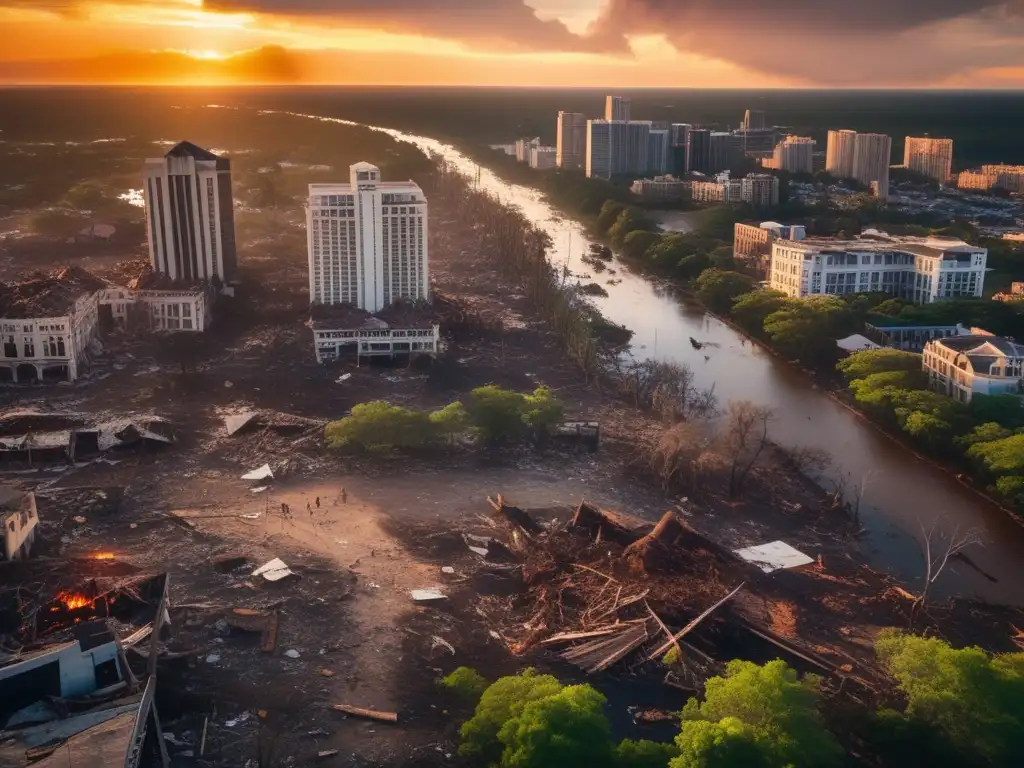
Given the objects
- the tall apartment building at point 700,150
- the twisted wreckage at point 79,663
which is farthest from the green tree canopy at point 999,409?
the tall apartment building at point 700,150

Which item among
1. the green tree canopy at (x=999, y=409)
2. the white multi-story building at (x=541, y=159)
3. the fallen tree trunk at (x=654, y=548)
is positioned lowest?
the fallen tree trunk at (x=654, y=548)

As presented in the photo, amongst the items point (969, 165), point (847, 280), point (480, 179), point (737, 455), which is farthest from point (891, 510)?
point (969, 165)

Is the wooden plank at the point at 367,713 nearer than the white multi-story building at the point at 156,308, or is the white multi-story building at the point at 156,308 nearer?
the wooden plank at the point at 367,713

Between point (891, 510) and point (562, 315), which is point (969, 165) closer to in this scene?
point (562, 315)

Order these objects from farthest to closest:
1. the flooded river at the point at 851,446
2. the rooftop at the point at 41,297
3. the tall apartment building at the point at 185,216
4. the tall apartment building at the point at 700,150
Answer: the tall apartment building at the point at 700,150, the tall apartment building at the point at 185,216, the rooftop at the point at 41,297, the flooded river at the point at 851,446

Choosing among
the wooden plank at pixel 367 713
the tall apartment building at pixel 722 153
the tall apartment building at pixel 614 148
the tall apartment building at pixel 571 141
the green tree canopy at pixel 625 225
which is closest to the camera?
the wooden plank at pixel 367 713

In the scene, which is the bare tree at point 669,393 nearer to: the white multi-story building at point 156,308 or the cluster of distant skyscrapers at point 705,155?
the white multi-story building at point 156,308
